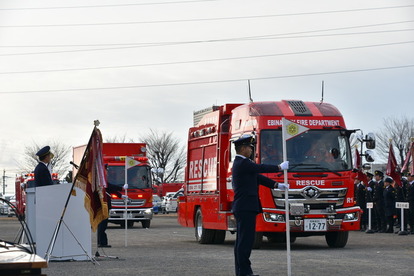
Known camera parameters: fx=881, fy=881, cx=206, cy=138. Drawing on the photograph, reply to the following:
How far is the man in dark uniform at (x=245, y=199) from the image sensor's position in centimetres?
1275

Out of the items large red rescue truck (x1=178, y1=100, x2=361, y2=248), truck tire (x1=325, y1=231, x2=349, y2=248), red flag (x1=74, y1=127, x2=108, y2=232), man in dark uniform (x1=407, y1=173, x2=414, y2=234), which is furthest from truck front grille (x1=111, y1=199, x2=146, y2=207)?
red flag (x1=74, y1=127, x2=108, y2=232)

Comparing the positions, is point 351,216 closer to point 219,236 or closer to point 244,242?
point 219,236

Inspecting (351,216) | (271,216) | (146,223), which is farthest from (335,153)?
(146,223)

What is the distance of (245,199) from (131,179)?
2263cm

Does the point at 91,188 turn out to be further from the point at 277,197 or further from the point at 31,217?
the point at 277,197

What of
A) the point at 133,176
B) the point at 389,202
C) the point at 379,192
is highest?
the point at 133,176

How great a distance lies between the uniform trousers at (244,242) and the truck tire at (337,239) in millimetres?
7978

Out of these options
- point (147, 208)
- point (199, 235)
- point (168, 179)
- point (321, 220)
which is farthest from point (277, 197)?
point (168, 179)

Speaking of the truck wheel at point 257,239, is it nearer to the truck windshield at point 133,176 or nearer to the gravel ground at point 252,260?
the gravel ground at point 252,260

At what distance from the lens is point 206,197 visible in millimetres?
22156

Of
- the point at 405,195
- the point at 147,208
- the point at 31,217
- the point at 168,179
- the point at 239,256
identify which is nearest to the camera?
the point at 239,256

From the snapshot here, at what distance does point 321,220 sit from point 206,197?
3.68 meters

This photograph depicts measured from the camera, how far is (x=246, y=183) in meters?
13.1

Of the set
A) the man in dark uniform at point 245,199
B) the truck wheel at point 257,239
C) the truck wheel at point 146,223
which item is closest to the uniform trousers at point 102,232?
the truck wheel at point 257,239
